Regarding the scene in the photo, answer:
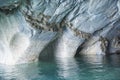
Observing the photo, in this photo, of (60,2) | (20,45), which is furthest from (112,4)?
(20,45)

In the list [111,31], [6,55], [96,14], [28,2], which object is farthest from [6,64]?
[111,31]

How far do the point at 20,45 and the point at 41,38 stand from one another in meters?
1.24

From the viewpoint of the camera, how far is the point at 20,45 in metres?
15.0

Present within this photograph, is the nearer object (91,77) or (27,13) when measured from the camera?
(91,77)

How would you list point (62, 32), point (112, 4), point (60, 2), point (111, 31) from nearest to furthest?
point (60, 2) < point (112, 4) < point (62, 32) < point (111, 31)

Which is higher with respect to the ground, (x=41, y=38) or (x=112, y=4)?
(x=112, y=4)

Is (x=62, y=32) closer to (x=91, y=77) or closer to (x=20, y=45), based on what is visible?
(x=20, y=45)

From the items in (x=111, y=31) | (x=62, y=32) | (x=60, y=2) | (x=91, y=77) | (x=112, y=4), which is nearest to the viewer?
(x=91, y=77)

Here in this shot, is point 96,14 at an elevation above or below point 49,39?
above

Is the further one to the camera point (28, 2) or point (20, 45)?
point (20, 45)

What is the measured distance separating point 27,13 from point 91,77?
18.8 ft

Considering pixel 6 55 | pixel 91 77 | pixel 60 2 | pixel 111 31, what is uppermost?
pixel 60 2

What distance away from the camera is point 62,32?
55.8ft

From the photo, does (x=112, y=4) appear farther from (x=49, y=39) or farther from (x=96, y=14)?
(x=49, y=39)
